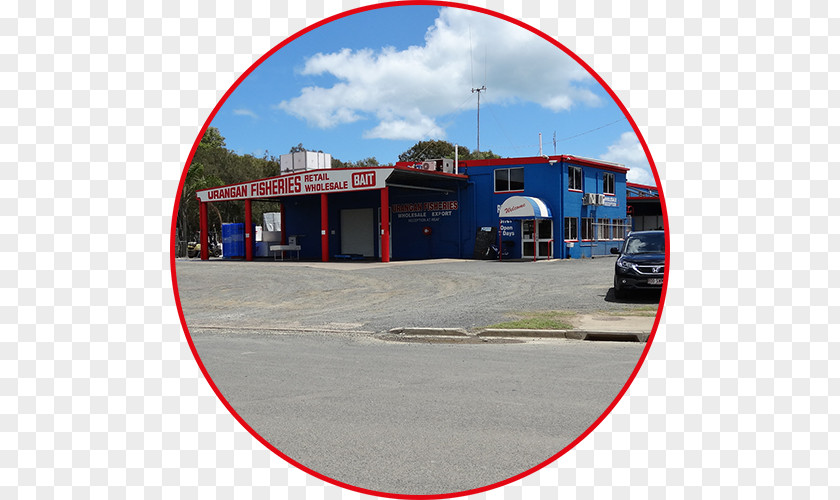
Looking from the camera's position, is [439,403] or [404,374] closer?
[439,403]

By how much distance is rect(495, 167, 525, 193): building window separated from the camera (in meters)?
30.5

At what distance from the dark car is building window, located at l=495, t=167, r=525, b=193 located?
17018 millimetres

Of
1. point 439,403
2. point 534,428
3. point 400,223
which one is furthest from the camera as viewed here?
point 400,223

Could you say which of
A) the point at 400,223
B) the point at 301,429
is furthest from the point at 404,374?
the point at 400,223

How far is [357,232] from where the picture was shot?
120 feet

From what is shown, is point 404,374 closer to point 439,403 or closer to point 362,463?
point 439,403

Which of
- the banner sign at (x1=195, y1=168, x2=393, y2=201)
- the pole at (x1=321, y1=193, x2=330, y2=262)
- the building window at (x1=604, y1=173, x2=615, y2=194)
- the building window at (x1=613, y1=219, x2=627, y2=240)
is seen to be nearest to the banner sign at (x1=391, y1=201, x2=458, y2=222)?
the pole at (x1=321, y1=193, x2=330, y2=262)

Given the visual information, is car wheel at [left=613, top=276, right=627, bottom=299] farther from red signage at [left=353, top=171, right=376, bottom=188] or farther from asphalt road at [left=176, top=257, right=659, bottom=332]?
red signage at [left=353, top=171, right=376, bottom=188]

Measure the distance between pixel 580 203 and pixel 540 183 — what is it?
7.58ft

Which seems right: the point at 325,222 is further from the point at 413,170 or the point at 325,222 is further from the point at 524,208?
the point at 524,208

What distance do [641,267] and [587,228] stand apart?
16.6 m

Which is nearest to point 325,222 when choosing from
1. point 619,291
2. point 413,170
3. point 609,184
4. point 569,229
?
point 413,170

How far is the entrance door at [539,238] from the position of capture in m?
30.2

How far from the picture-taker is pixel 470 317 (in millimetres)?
11742
